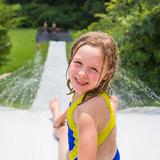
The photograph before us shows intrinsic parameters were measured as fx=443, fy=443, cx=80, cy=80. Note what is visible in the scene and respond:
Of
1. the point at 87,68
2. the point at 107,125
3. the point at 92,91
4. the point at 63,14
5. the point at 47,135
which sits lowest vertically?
the point at 63,14

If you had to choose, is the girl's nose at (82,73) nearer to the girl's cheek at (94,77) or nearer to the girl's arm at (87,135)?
the girl's cheek at (94,77)

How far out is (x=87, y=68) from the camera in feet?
5.40

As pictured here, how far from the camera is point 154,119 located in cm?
329

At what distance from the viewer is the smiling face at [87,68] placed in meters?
1.62

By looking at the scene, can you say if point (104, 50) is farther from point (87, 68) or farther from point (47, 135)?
point (47, 135)

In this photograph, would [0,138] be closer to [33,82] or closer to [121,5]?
[33,82]

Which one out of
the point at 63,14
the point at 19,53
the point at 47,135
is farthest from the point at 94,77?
the point at 63,14

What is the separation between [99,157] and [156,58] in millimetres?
4183

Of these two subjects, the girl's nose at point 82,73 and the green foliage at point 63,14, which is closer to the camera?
the girl's nose at point 82,73

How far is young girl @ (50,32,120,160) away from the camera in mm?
1601

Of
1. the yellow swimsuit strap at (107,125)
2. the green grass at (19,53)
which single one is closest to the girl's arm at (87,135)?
the yellow swimsuit strap at (107,125)

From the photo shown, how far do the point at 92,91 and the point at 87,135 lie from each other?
20 cm

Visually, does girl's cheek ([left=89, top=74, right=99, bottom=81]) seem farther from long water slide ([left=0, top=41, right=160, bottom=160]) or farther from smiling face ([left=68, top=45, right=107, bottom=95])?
long water slide ([left=0, top=41, right=160, bottom=160])

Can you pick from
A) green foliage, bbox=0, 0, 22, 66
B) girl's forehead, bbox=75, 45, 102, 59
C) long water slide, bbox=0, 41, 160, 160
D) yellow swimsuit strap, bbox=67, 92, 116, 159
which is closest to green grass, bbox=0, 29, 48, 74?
green foliage, bbox=0, 0, 22, 66
